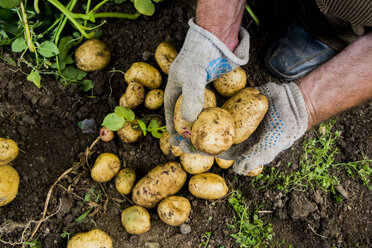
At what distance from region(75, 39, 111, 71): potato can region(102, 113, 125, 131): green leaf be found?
559mm

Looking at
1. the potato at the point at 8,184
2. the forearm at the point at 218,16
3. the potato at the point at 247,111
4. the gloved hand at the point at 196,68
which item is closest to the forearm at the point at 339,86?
the potato at the point at 247,111

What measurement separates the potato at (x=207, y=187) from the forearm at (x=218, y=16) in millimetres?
1001

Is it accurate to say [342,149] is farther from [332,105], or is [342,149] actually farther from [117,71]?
[117,71]

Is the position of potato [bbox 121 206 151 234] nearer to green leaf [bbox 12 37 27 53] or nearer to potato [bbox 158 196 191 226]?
potato [bbox 158 196 191 226]

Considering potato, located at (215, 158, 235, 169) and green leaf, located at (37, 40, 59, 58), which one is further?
potato, located at (215, 158, 235, 169)

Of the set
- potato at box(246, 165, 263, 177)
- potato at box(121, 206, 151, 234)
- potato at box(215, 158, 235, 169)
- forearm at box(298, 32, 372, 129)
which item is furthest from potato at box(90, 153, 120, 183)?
forearm at box(298, 32, 372, 129)

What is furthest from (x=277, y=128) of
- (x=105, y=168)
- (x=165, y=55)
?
(x=105, y=168)

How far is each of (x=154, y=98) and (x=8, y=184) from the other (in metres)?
1.17

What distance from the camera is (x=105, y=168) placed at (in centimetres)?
220

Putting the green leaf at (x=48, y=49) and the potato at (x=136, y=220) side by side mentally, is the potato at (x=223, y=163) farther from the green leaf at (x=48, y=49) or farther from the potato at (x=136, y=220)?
the green leaf at (x=48, y=49)

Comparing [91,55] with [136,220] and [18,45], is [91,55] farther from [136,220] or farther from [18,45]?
[136,220]

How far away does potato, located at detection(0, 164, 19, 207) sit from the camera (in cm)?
199

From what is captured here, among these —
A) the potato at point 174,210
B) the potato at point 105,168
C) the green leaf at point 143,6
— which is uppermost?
the green leaf at point 143,6

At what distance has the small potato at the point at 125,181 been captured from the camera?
2.21 metres
